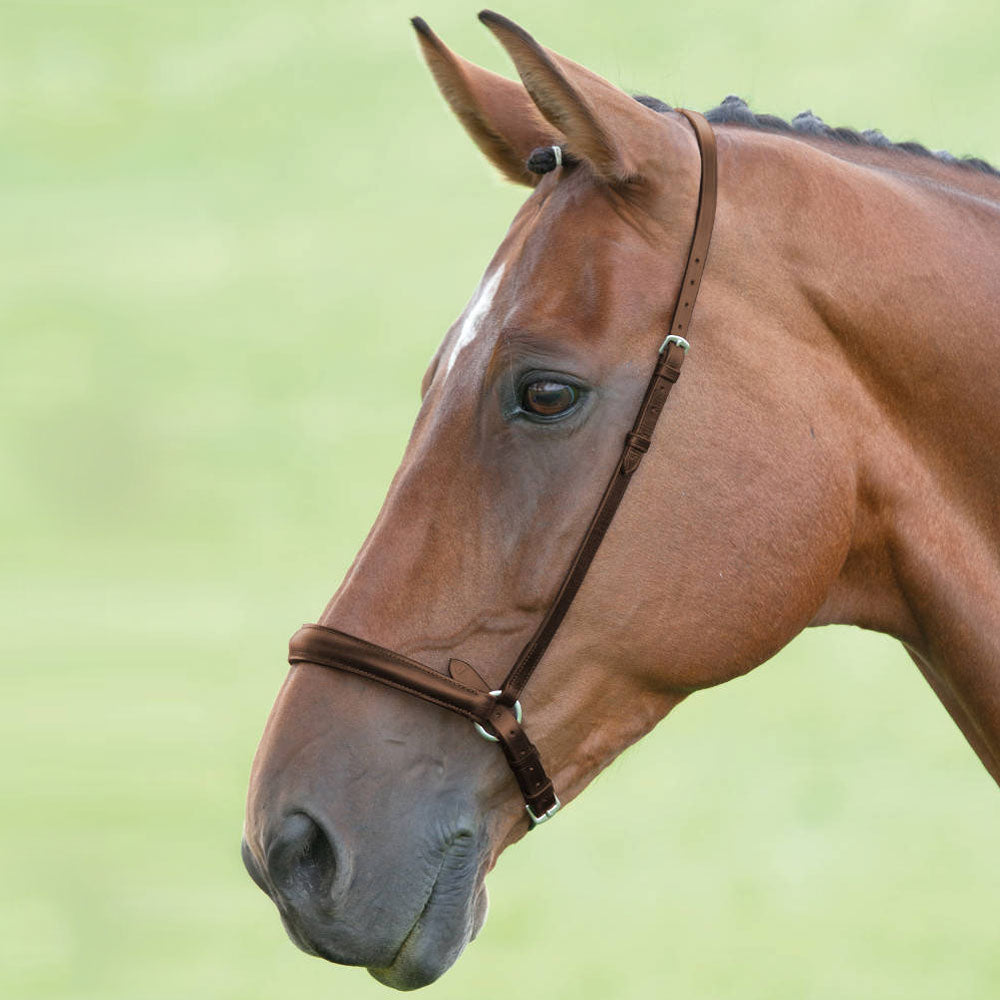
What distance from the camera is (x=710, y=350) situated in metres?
2.09

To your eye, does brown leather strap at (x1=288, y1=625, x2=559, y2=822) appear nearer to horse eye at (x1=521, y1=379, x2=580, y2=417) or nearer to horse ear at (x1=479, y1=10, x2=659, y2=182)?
horse eye at (x1=521, y1=379, x2=580, y2=417)

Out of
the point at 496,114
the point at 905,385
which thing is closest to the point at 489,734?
the point at 905,385

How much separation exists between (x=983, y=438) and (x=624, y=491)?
2.24ft

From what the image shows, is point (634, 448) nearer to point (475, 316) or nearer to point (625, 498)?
point (625, 498)

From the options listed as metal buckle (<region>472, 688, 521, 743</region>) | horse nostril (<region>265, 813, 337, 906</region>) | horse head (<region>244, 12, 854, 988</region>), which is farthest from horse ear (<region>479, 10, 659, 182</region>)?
horse nostril (<region>265, 813, 337, 906</region>)

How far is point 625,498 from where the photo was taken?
205cm

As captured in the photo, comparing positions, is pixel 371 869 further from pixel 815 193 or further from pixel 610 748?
pixel 815 193

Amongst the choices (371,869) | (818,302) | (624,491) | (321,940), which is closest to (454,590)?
(624,491)

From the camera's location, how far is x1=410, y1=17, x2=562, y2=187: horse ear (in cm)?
229

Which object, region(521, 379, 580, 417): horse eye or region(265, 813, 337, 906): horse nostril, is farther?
region(521, 379, 580, 417): horse eye

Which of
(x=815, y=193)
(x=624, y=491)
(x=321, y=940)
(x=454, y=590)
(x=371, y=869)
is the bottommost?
(x=321, y=940)

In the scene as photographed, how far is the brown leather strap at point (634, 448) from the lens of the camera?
6.63ft

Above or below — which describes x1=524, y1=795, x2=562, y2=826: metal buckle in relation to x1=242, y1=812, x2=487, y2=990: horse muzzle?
above

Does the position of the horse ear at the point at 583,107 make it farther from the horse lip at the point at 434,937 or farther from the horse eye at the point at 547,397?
the horse lip at the point at 434,937
